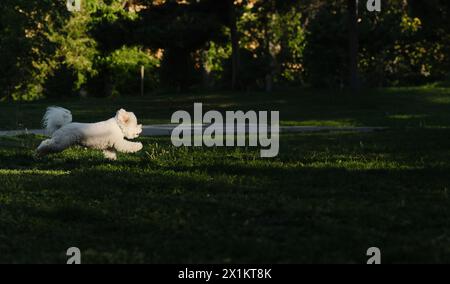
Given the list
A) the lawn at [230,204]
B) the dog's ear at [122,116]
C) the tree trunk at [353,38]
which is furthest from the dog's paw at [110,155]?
the tree trunk at [353,38]

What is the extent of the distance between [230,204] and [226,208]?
17 cm

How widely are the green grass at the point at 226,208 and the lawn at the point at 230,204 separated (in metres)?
0.02

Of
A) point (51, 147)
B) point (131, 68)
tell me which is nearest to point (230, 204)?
point (51, 147)

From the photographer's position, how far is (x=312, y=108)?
33.2m

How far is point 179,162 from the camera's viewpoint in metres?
12.5

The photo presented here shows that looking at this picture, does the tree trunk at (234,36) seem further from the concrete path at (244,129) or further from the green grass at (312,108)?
the concrete path at (244,129)

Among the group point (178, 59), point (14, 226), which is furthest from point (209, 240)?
point (178, 59)

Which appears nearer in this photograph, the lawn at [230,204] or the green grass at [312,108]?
Answer: the lawn at [230,204]

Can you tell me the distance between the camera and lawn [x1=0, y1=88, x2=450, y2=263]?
6.48 meters

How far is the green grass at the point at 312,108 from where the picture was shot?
25.8 meters

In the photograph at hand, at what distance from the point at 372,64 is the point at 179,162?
47853mm

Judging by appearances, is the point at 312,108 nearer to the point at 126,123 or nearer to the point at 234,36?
the point at 234,36

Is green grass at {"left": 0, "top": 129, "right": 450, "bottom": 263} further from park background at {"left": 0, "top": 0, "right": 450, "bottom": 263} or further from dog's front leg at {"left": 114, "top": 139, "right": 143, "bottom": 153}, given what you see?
dog's front leg at {"left": 114, "top": 139, "right": 143, "bottom": 153}
